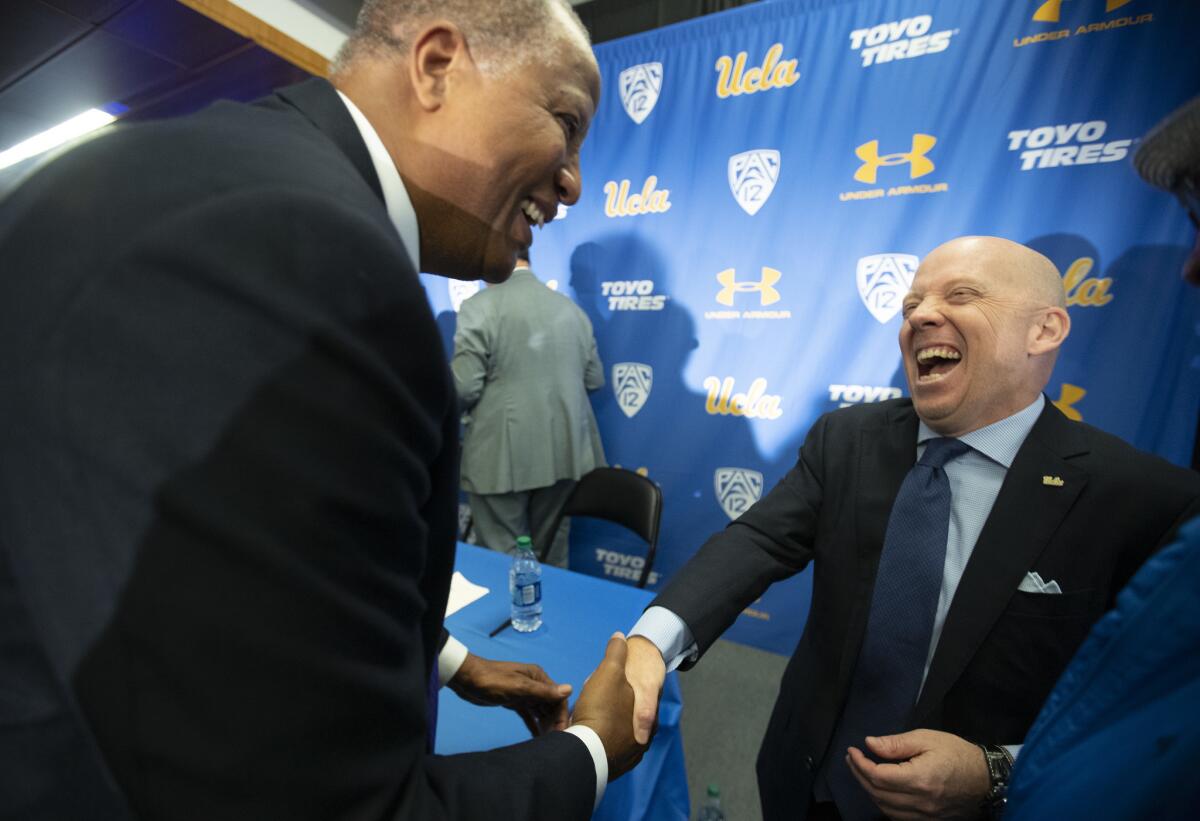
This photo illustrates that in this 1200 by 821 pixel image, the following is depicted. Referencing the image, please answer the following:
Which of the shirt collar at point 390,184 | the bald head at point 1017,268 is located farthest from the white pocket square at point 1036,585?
the shirt collar at point 390,184

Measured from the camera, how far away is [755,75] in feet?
8.61

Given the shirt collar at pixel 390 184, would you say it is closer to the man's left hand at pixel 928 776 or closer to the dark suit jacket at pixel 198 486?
the dark suit jacket at pixel 198 486

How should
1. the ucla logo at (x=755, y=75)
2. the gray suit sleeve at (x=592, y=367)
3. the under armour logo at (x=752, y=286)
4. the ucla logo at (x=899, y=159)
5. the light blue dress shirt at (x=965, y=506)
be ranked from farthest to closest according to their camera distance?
the gray suit sleeve at (x=592, y=367)
the under armour logo at (x=752, y=286)
the ucla logo at (x=755, y=75)
the ucla logo at (x=899, y=159)
the light blue dress shirt at (x=965, y=506)

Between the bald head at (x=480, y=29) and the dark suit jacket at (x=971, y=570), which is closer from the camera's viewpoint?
the bald head at (x=480, y=29)

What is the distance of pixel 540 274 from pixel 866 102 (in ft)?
6.60

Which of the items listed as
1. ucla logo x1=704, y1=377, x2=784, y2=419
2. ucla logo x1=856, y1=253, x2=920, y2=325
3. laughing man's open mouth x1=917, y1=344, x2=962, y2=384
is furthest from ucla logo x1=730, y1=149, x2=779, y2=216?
laughing man's open mouth x1=917, y1=344, x2=962, y2=384

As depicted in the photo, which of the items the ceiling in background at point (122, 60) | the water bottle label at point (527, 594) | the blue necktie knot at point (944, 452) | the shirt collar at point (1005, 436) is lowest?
the water bottle label at point (527, 594)

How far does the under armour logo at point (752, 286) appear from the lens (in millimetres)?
2664

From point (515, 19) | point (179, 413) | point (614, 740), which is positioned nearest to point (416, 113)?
point (515, 19)

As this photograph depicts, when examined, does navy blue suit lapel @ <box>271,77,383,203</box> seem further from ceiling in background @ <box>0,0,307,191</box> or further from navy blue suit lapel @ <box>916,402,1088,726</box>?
ceiling in background @ <box>0,0,307,191</box>

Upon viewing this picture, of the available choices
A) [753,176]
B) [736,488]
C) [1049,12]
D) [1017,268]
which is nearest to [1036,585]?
[1017,268]

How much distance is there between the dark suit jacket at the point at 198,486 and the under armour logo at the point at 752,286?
8.36ft

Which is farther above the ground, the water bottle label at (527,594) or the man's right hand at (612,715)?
the man's right hand at (612,715)

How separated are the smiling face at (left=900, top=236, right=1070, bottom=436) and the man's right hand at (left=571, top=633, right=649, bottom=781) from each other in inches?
37.3
